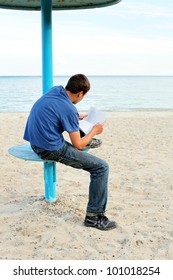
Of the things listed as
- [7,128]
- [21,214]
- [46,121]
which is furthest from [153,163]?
[7,128]

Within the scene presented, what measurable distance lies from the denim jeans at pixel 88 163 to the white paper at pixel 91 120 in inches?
8.4

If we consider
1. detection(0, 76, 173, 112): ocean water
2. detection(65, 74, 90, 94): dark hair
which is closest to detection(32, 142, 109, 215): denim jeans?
detection(65, 74, 90, 94): dark hair

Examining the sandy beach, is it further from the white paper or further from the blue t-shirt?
the white paper

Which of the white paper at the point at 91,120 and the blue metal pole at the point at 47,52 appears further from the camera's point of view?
the blue metal pole at the point at 47,52

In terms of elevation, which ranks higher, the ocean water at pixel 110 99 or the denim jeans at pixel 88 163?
the denim jeans at pixel 88 163

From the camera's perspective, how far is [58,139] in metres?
3.66

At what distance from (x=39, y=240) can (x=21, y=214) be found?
0.66 m

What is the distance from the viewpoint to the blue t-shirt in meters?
3.50

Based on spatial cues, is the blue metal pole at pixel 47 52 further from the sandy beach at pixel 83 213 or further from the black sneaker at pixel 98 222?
the black sneaker at pixel 98 222

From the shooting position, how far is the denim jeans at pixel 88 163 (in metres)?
3.66

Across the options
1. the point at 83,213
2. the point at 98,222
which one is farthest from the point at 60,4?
the point at 98,222

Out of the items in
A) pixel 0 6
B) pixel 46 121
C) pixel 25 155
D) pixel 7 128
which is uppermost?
pixel 0 6

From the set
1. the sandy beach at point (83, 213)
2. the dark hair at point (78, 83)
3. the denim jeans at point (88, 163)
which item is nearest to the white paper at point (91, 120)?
the denim jeans at point (88, 163)
